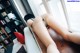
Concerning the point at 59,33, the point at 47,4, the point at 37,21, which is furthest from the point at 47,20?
the point at 47,4

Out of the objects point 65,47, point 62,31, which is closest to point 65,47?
point 65,47

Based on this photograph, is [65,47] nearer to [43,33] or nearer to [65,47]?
[65,47]

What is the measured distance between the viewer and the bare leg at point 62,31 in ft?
3.07

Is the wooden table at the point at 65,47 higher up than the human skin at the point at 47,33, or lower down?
lower down

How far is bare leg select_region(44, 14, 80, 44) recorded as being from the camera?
36.8 inches

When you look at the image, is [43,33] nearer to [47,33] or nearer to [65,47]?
[47,33]

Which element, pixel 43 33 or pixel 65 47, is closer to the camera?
pixel 65 47

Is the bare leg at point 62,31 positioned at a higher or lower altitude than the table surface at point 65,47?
higher

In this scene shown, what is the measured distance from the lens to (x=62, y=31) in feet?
3.54

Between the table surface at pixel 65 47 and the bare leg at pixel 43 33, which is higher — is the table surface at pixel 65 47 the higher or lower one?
the lower one

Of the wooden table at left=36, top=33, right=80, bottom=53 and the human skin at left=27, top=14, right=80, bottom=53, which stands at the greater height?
the human skin at left=27, top=14, right=80, bottom=53

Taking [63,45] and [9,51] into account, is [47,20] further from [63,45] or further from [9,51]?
[9,51]

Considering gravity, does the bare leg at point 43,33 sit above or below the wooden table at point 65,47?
above

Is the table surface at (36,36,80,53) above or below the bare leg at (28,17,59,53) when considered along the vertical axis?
below
